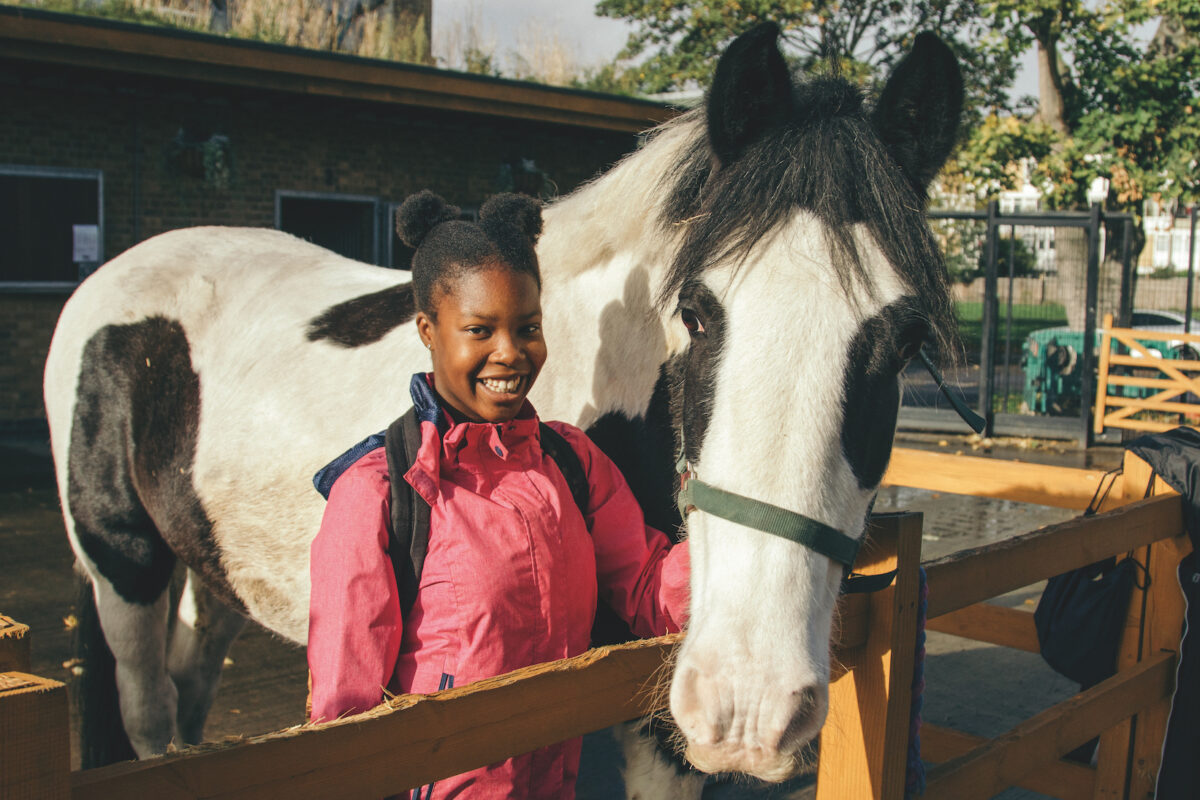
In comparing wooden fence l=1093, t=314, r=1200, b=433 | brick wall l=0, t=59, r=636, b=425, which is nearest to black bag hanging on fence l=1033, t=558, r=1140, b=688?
wooden fence l=1093, t=314, r=1200, b=433

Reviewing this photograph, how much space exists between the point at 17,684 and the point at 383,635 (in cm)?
60

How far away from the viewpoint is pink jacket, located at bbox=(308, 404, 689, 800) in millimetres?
1369

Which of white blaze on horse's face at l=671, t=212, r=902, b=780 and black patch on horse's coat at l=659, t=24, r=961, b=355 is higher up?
black patch on horse's coat at l=659, t=24, r=961, b=355

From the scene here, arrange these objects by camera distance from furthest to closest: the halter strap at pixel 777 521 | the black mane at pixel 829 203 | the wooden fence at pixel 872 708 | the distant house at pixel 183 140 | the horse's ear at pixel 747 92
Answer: the distant house at pixel 183 140 < the horse's ear at pixel 747 92 < the black mane at pixel 829 203 < the halter strap at pixel 777 521 < the wooden fence at pixel 872 708

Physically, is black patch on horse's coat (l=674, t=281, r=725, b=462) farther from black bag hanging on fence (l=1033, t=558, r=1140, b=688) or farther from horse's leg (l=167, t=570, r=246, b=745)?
horse's leg (l=167, t=570, r=246, b=745)

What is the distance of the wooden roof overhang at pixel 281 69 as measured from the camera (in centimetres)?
800

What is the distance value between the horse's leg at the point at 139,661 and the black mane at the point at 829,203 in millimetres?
2331

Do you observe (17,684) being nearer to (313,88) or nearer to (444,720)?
(444,720)

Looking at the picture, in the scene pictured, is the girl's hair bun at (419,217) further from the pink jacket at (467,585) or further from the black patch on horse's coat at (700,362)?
the black patch on horse's coat at (700,362)

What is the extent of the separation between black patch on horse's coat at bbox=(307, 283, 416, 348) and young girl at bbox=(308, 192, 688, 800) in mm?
875

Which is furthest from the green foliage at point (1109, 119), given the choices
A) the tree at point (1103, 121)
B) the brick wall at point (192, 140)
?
the brick wall at point (192, 140)

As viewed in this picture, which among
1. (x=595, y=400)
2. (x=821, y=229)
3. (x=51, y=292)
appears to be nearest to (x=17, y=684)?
(x=821, y=229)

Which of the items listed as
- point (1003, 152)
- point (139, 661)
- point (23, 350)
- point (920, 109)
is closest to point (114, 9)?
point (23, 350)

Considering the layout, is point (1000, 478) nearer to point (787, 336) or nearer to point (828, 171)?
point (828, 171)
